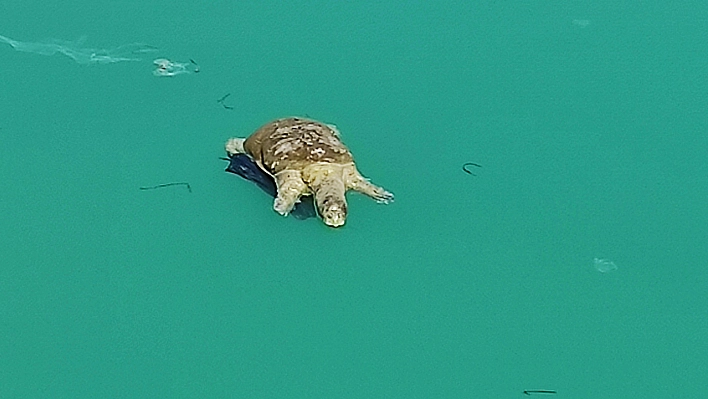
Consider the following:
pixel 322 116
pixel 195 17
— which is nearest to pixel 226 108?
pixel 322 116

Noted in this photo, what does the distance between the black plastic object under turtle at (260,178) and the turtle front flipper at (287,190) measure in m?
0.02

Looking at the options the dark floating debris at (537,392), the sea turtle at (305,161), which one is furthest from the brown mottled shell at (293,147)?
the dark floating debris at (537,392)

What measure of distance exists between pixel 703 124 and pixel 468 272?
Answer: 0.97 m

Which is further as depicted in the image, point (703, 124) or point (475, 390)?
point (703, 124)

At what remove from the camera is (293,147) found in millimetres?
2346

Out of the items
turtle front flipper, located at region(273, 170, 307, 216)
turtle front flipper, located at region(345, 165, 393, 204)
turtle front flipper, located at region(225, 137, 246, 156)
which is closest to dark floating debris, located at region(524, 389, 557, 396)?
turtle front flipper, located at region(345, 165, 393, 204)

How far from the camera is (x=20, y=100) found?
250 centimetres

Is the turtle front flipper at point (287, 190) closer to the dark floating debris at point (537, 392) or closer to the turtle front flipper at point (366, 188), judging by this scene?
the turtle front flipper at point (366, 188)

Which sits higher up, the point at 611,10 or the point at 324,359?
the point at 611,10

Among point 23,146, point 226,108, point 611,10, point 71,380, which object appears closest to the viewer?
point 71,380

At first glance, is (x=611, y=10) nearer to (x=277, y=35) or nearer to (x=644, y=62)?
(x=644, y=62)

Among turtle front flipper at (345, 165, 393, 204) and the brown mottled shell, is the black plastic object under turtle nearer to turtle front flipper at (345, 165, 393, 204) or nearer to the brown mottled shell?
the brown mottled shell

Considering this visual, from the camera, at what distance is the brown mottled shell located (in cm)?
233

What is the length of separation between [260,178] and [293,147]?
0.13 metres
